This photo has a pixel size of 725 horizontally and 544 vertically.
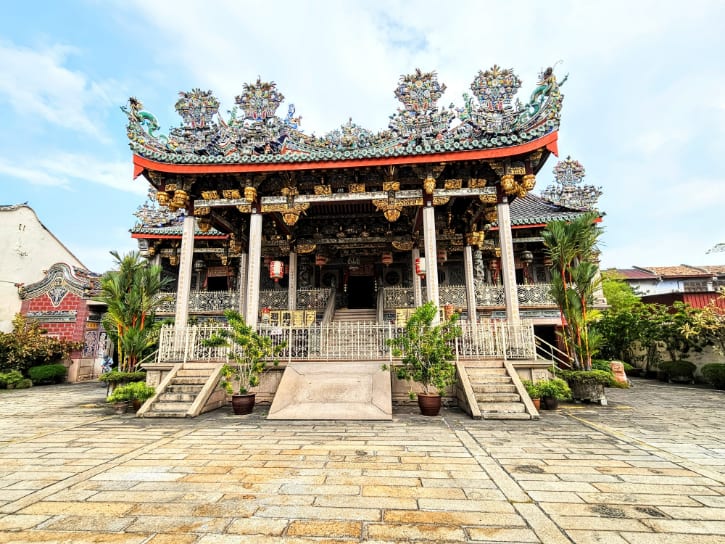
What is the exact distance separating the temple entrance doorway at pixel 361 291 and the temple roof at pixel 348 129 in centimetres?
862

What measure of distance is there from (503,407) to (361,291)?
11.2m

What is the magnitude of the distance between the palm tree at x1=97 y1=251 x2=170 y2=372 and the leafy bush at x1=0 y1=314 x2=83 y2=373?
8899mm

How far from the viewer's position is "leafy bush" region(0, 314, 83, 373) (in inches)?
556

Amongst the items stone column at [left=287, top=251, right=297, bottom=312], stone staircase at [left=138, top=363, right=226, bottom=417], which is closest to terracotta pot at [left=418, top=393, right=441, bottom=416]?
stone staircase at [left=138, top=363, right=226, bottom=417]

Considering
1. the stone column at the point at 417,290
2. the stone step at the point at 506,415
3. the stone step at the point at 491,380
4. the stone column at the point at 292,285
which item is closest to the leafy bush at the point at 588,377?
the stone step at the point at 491,380

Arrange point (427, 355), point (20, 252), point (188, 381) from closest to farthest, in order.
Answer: point (427, 355)
point (188, 381)
point (20, 252)

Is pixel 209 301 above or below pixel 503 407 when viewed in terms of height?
above

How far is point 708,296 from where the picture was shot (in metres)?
15.7

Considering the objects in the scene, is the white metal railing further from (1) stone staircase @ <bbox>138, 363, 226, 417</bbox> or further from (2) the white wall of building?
(2) the white wall of building

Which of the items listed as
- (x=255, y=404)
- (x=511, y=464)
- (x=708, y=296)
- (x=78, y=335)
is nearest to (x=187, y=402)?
(x=255, y=404)

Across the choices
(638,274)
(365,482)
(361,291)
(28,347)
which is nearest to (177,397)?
(365,482)

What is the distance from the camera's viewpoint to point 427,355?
6.96 m

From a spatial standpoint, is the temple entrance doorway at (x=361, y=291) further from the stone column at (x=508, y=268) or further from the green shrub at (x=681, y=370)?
the green shrub at (x=681, y=370)

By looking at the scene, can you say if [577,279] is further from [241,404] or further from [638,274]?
[638,274]
